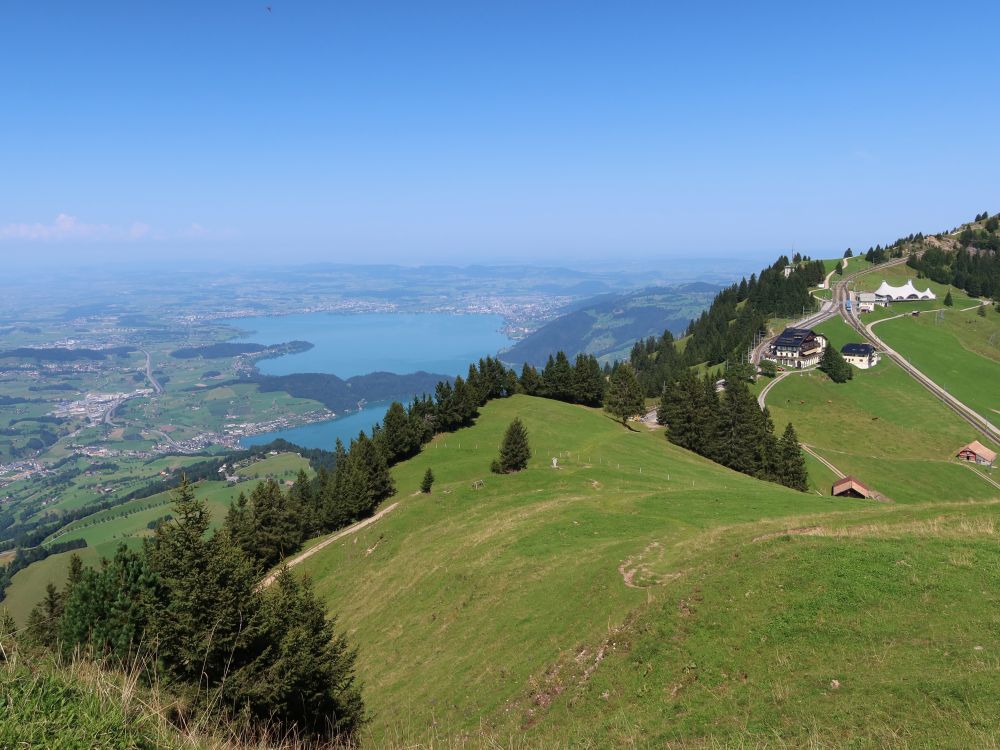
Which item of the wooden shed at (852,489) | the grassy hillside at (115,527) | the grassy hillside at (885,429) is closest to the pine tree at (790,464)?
the wooden shed at (852,489)

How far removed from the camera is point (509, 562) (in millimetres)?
34188

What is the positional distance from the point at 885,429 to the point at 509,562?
8247cm

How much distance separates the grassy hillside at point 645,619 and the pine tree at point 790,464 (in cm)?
2123

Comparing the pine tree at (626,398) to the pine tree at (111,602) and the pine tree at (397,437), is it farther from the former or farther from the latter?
the pine tree at (111,602)

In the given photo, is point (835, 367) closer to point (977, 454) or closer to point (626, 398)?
point (977, 454)

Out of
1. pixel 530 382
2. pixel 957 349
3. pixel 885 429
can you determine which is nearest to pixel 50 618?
pixel 530 382

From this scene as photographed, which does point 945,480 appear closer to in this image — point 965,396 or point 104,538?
point 965,396

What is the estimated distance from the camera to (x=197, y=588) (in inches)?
661

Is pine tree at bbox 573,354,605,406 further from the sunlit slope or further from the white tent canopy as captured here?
the white tent canopy

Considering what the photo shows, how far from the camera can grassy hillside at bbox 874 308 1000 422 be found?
343 ft

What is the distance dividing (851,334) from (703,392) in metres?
73.7

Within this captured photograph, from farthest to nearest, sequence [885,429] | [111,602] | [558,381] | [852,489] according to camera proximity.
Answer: [558,381] → [885,429] → [852,489] → [111,602]

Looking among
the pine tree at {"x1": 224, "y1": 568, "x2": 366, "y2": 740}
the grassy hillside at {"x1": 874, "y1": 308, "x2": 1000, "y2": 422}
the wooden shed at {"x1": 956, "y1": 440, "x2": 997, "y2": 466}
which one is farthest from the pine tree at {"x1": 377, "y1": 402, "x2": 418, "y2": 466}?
the grassy hillside at {"x1": 874, "y1": 308, "x2": 1000, "y2": 422}

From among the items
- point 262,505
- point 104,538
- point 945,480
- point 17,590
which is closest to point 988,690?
point 262,505
